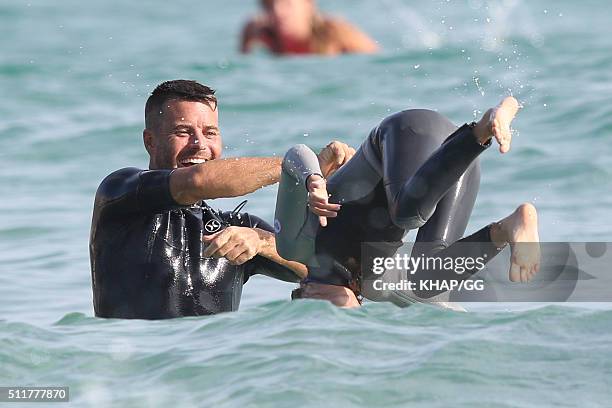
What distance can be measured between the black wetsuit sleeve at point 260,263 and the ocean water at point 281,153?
20cm

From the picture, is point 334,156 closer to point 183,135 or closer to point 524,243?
point 183,135

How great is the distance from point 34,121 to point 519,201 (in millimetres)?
6827

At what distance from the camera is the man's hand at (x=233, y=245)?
639 centimetres

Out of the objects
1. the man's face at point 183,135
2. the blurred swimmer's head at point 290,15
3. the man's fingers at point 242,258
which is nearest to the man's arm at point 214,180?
the man's fingers at point 242,258

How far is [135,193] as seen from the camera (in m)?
6.53

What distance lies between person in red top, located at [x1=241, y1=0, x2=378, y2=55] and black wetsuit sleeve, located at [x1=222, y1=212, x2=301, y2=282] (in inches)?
313

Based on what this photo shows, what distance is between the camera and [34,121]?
51.8ft

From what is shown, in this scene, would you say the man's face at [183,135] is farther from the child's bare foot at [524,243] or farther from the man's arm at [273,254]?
the child's bare foot at [524,243]

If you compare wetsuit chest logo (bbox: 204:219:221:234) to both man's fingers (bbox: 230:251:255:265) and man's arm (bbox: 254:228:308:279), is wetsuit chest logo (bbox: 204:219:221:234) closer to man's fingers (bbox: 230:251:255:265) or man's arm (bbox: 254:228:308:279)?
man's arm (bbox: 254:228:308:279)

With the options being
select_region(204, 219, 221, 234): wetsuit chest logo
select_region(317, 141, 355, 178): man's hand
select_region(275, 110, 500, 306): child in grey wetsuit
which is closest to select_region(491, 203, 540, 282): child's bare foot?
select_region(275, 110, 500, 306): child in grey wetsuit

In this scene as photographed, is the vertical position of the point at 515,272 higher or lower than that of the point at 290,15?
lower

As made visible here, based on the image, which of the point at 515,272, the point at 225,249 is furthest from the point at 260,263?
the point at 515,272

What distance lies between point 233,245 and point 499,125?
5.09ft

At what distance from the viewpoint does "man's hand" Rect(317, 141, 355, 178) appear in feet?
22.7
